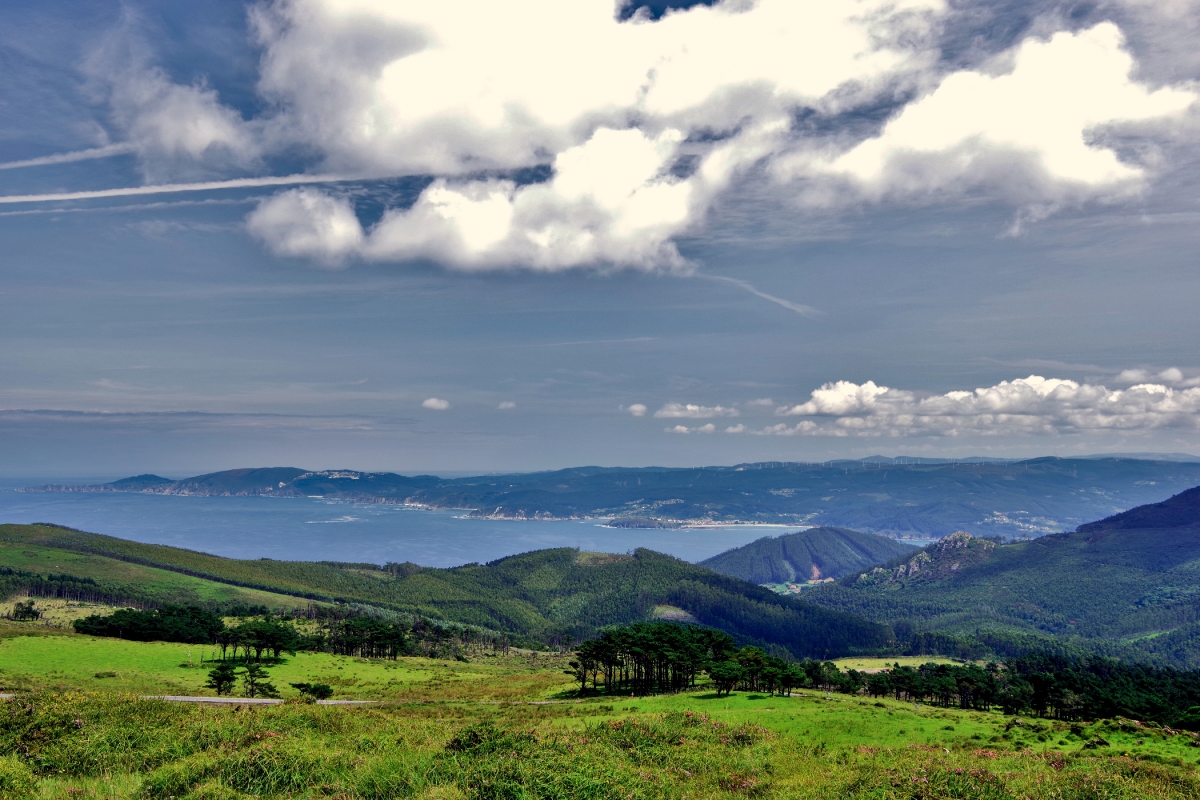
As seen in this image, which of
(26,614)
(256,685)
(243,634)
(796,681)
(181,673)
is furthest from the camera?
(26,614)

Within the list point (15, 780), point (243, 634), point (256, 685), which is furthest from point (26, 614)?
point (15, 780)

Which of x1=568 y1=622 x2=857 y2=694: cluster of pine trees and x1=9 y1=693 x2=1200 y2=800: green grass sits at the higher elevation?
x1=9 y1=693 x2=1200 y2=800: green grass

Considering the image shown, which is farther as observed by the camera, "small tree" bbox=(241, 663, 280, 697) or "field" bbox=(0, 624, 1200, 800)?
"small tree" bbox=(241, 663, 280, 697)

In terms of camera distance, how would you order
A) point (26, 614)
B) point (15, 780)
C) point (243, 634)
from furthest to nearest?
point (26, 614)
point (243, 634)
point (15, 780)

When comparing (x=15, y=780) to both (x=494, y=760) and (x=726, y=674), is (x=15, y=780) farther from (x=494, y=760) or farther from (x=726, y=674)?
(x=726, y=674)

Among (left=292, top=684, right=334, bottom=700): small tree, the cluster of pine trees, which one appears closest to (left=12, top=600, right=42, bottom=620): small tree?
(left=292, top=684, right=334, bottom=700): small tree

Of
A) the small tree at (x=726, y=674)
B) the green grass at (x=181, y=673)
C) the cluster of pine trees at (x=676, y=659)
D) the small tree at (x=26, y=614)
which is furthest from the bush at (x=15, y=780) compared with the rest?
the small tree at (x=26, y=614)

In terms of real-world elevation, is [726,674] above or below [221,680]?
above

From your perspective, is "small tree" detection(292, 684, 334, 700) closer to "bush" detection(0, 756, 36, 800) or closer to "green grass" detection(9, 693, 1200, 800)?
"green grass" detection(9, 693, 1200, 800)

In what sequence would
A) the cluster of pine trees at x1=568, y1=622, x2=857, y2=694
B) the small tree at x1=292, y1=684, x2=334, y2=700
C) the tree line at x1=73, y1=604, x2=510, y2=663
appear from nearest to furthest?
1. the small tree at x1=292, y1=684, x2=334, y2=700
2. the cluster of pine trees at x1=568, y1=622, x2=857, y2=694
3. the tree line at x1=73, y1=604, x2=510, y2=663

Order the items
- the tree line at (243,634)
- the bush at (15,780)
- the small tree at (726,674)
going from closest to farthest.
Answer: the bush at (15,780) → the small tree at (726,674) → the tree line at (243,634)

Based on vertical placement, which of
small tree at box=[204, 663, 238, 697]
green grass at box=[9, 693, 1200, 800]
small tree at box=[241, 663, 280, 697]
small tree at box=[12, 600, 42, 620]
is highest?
green grass at box=[9, 693, 1200, 800]

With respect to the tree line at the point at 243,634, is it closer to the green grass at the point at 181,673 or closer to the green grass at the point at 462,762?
the green grass at the point at 181,673

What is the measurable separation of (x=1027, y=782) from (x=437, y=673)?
316 ft
